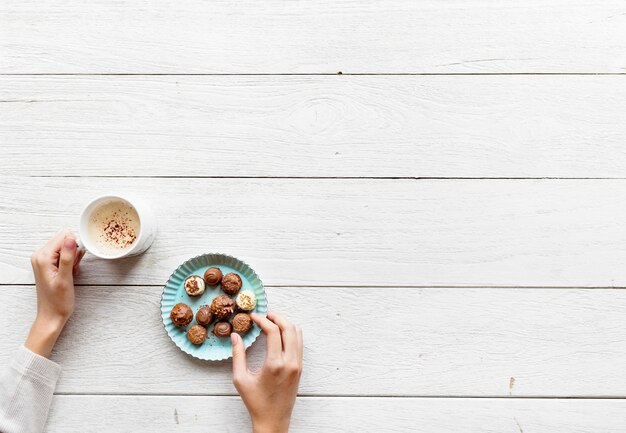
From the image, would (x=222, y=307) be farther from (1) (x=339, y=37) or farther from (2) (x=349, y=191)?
(1) (x=339, y=37)

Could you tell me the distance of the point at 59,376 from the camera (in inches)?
36.9

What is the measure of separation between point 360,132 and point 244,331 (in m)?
0.38

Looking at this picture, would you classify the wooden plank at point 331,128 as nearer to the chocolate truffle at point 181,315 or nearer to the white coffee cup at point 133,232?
the white coffee cup at point 133,232

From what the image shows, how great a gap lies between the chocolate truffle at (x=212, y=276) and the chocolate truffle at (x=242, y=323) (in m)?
0.07

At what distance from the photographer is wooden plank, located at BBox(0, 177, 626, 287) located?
944 mm

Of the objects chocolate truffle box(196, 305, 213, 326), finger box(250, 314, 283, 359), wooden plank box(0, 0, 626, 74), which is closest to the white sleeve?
chocolate truffle box(196, 305, 213, 326)

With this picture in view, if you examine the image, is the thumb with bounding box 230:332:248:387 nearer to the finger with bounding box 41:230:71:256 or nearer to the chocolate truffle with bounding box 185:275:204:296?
the chocolate truffle with bounding box 185:275:204:296

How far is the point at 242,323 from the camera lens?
0.90 metres

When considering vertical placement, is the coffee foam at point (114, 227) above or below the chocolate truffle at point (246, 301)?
above

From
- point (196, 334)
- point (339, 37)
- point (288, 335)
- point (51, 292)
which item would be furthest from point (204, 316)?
point (339, 37)

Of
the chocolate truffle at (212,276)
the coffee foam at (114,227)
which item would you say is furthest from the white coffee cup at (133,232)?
the chocolate truffle at (212,276)

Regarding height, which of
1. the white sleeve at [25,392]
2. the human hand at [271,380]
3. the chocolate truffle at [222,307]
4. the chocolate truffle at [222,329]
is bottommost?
the white sleeve at [25,392]

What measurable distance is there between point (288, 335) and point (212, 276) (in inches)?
6.1

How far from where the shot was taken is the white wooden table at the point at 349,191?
36.8 inches
